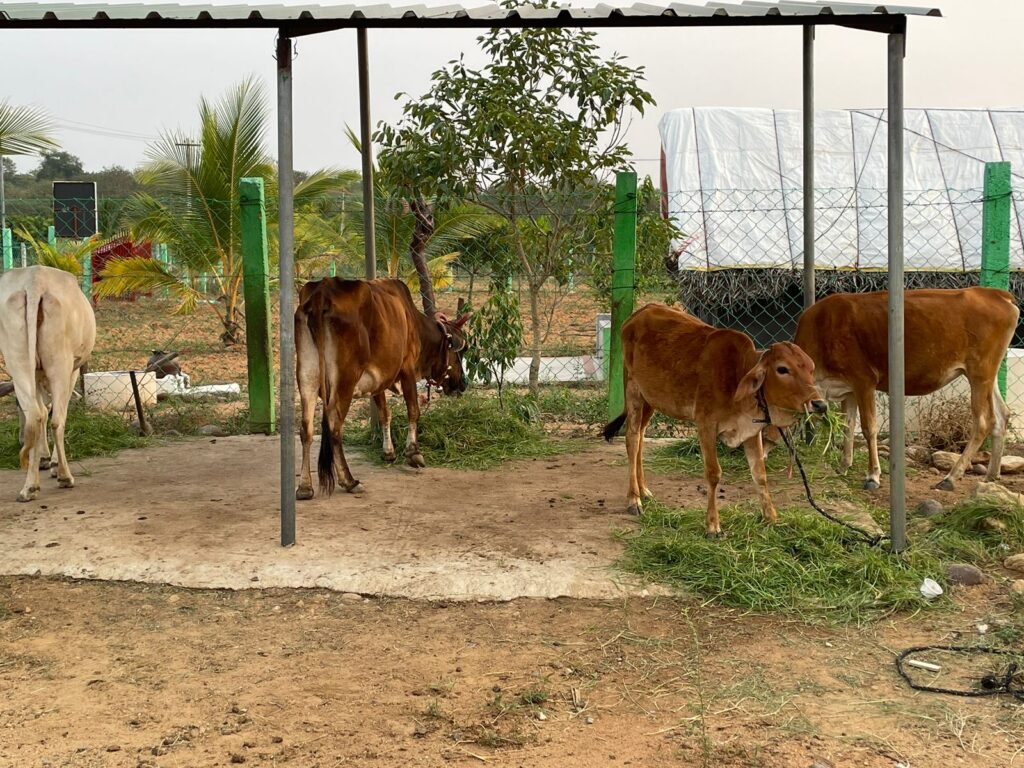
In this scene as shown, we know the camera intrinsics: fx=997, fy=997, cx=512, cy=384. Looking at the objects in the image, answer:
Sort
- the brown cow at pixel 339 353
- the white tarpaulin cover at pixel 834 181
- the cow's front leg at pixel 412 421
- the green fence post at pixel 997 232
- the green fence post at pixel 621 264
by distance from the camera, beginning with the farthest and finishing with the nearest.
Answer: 1. the white tarpaulin cover at pixel 834 181
2. the green fence post at pixel 621 264
3. the green fence post at pixel 997 232
4. the cow's front leg at pixel 412 421
5. the brown cow at pixel 339 353

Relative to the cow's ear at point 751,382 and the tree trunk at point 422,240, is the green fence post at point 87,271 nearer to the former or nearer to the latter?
the tree trunk at point 422,240

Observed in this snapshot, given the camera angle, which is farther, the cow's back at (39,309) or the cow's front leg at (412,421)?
the cow's front leg at (412,421)

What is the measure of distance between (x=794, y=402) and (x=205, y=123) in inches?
484

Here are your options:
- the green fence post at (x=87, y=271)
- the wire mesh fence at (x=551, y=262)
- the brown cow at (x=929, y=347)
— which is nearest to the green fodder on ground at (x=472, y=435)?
the wire mesh fence at (x=551, y=262)

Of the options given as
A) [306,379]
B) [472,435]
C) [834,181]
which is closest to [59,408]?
[306,379]

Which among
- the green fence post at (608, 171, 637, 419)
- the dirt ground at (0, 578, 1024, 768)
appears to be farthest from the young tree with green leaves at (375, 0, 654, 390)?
the dirt ground at (0, 578, 1024, 768)

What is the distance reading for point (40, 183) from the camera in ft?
201

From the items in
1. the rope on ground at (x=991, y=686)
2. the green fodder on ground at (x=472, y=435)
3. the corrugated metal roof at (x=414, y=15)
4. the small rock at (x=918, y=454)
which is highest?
the corrugated metal roof at (x=414, y=15)

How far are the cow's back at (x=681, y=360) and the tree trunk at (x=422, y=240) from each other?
299 centimetres

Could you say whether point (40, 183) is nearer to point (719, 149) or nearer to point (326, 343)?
point (719, 149)

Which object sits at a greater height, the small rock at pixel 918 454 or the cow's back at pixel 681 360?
the cow's back at pixel 681 360

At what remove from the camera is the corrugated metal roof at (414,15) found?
471 cm

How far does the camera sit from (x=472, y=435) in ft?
26.3

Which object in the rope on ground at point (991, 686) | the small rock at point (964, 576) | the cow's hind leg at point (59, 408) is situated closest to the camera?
the rope on ground at point (991, 686)
